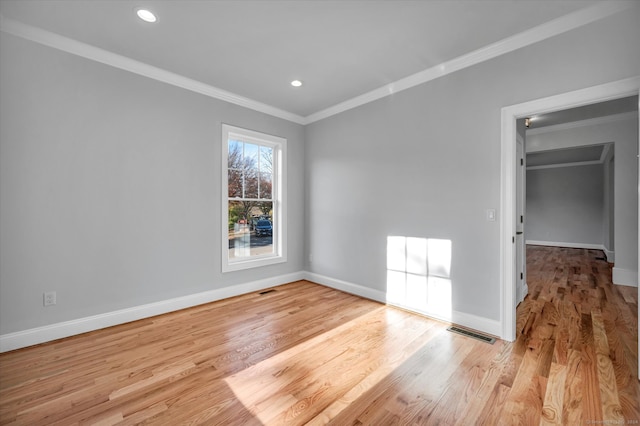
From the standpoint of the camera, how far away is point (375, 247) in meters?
3.85

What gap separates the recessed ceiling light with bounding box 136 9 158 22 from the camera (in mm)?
2285

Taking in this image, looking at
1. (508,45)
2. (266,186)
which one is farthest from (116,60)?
(508,45)

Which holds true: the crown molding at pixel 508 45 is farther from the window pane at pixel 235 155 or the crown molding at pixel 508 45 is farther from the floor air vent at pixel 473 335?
the floor air vent at pixel 473 335

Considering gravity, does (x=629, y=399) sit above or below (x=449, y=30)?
below

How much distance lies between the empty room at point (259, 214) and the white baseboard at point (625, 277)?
49 cm

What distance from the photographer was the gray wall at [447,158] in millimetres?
2348

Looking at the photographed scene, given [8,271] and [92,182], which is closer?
[8,271]

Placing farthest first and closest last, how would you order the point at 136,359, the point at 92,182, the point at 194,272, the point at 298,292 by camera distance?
the point at 298,292 < the point at 194,272 < the point at 92,182 < the point at 136,359

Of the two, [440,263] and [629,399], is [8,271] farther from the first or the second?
[629,399]

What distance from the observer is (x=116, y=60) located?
2.95 meters

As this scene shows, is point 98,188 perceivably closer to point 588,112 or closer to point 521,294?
point 521,294

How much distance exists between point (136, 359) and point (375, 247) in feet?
9.35

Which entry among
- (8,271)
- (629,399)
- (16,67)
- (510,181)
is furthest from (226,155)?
(629,399)

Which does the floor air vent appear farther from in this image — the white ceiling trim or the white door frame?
the white ceiling trim
